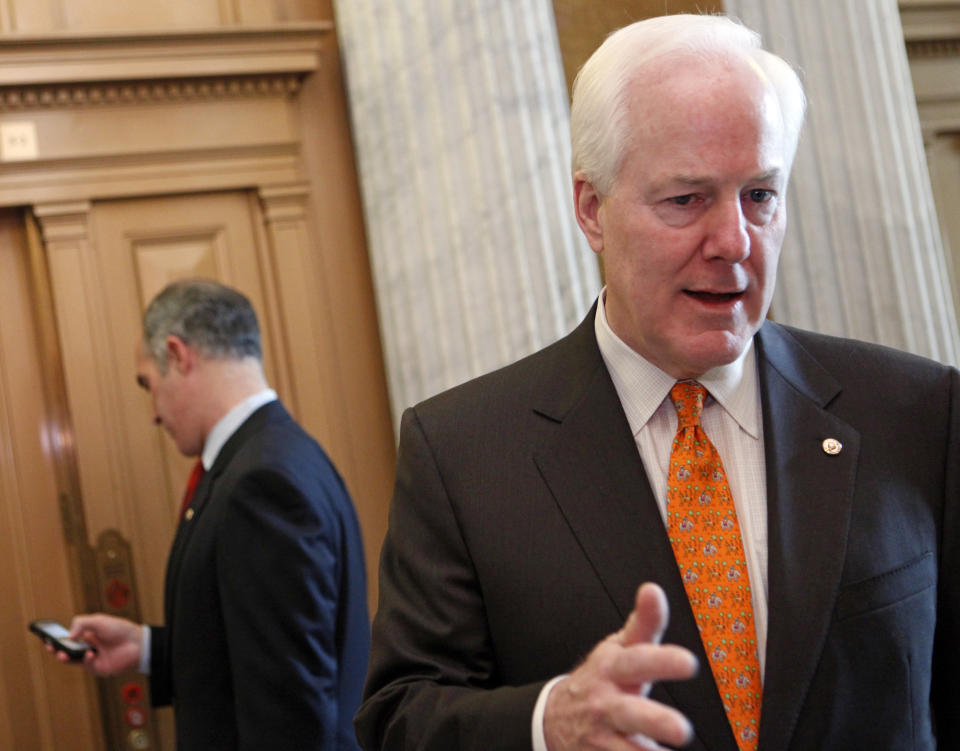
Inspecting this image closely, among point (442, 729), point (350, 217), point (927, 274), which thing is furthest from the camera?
point (350, 217)

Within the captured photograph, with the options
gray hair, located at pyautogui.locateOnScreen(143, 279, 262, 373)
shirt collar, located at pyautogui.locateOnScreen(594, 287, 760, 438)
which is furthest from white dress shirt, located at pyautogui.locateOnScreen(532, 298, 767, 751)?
gray hair, located at pyautogui.locateOnScreen(143, 279, 262, 373)

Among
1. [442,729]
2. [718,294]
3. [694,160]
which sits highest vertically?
[694,160]

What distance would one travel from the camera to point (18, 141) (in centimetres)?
419

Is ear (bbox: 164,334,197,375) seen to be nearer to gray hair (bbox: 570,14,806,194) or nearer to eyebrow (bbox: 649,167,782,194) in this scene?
gray hair (bbox: 570,14,806,194)

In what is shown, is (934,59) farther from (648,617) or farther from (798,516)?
(648,617)

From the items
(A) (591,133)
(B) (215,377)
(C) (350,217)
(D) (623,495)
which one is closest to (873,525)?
(D) (623,495)

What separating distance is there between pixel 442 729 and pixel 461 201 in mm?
2905

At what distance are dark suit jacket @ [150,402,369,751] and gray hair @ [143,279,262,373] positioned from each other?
15.5 inches

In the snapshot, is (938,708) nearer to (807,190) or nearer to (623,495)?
(623,495)

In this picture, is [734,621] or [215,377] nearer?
[734,621]

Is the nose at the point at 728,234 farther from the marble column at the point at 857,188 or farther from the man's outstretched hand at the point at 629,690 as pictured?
the marble column at the point at 857,188

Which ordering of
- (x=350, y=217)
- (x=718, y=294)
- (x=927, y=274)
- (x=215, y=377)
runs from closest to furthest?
1. (x=718, y=294)
2. (x=927, y=274)
3. (x=215, y=377)
4. (x=350, y=217)

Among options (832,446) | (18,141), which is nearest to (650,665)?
(832,446)

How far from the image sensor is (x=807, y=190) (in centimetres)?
294
